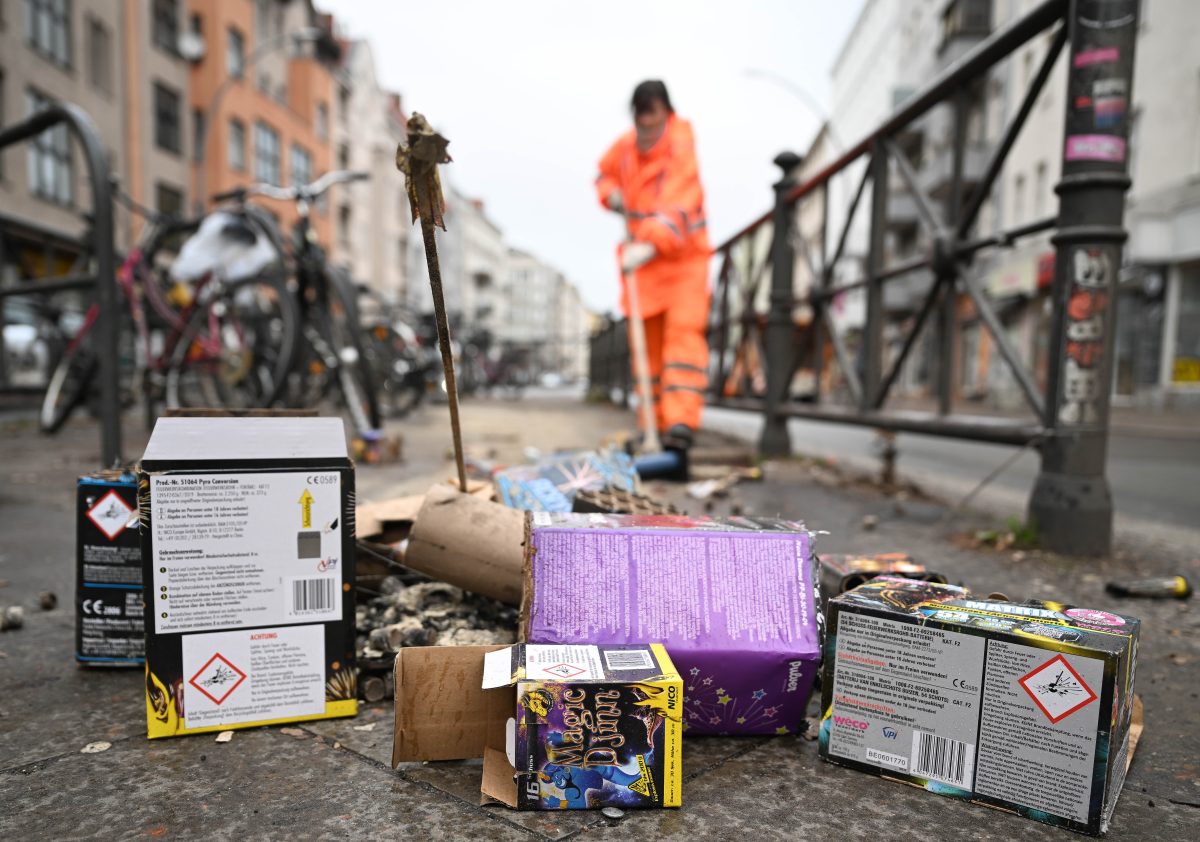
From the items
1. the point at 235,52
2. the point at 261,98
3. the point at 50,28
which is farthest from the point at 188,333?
the point at 261,98

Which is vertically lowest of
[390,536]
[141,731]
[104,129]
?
[141,731]

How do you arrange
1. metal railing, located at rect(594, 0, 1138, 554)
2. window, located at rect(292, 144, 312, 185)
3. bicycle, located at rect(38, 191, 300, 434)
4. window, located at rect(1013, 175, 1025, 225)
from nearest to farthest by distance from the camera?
1. metal railing, located at rect(594, 0, 1138, 554)
2. bicycle, located at rect(38, 191, 300, 434)
3. window, located at rect(1013, 175, 1025, 225)
4. window, located at rect(292, 144, 312, 185)

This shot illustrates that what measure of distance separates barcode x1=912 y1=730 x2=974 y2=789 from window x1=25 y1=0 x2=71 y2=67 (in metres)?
20.0

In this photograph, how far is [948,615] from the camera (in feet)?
4.18

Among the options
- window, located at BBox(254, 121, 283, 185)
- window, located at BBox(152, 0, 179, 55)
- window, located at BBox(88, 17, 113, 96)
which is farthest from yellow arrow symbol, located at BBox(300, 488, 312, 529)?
window, located at BBox(254, 121, 283, 185)

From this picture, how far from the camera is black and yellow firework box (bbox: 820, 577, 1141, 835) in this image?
3.76 ft

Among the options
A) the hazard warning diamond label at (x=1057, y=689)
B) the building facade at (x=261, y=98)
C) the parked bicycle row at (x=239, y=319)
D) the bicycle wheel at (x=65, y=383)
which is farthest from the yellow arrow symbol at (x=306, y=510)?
the building facade at (x=261, y=98)

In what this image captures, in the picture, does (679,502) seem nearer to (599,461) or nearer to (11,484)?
(599,461)

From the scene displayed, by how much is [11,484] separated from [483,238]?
74524 mm

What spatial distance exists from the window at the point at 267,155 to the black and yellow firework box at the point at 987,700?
29.4 meters

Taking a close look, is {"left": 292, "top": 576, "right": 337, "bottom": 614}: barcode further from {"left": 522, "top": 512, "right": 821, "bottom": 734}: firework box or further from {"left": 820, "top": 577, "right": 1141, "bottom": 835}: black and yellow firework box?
{"left": 820, "top": 577, "right": 1141, "bottom": 835}: black and yellow firework box

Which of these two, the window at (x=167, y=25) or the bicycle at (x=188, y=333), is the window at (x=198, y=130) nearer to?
the window at (x=167, y=25)

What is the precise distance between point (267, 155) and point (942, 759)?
1226 inches

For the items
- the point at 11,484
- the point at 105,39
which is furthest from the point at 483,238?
the point at 11,484
